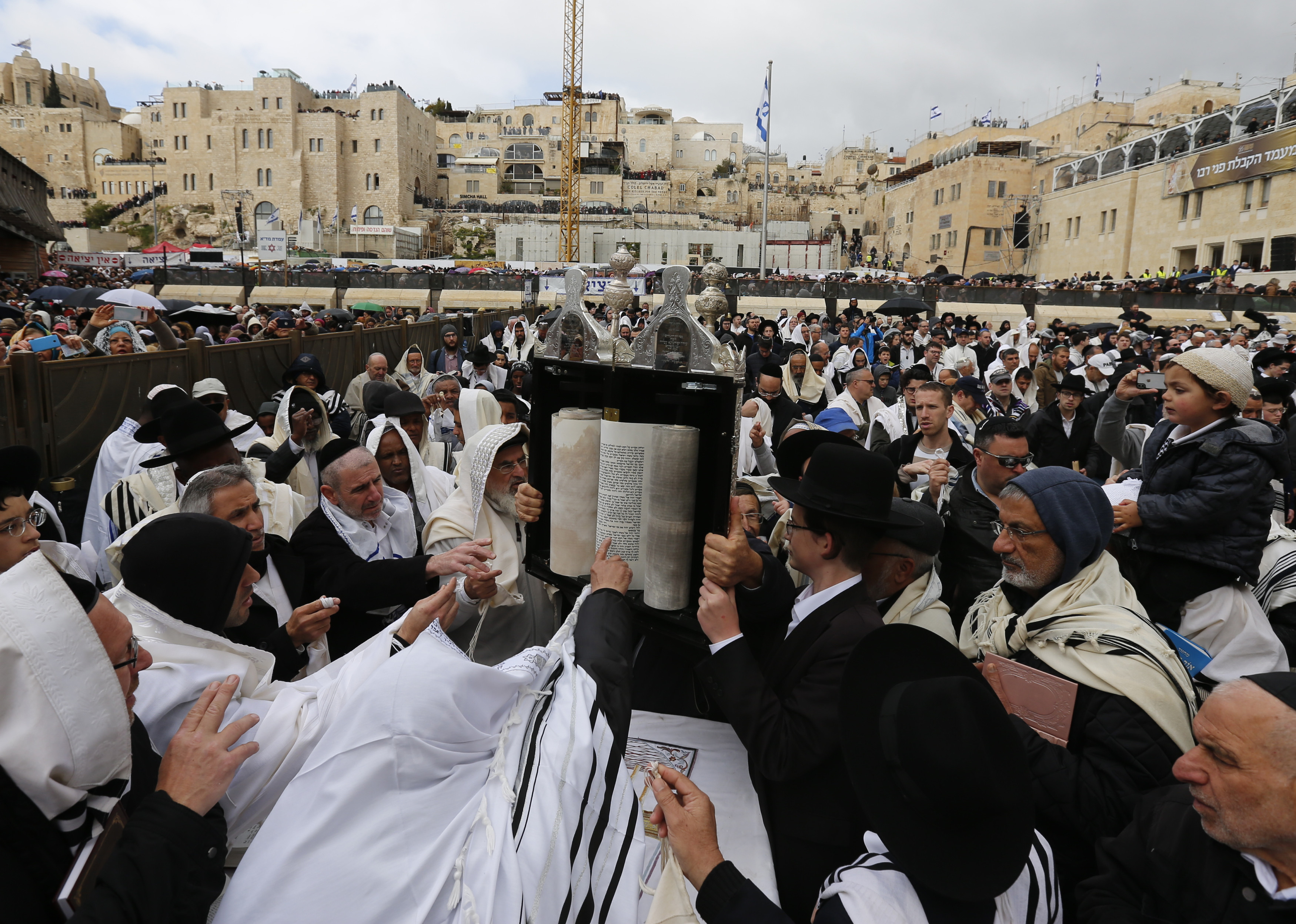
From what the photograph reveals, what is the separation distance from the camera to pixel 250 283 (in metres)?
30.4

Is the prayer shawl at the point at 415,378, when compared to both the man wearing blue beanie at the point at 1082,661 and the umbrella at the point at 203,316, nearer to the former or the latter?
the umbrella at the point at 203,316

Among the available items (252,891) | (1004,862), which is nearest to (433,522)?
(252,891)

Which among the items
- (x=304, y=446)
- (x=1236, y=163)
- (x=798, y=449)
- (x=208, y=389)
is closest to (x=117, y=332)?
(x=208, y=389)

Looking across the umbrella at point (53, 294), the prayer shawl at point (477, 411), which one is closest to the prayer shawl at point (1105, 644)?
the prayer shawl at point (477, 411)

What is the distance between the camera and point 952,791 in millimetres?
1377

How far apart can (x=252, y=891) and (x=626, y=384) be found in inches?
54.6

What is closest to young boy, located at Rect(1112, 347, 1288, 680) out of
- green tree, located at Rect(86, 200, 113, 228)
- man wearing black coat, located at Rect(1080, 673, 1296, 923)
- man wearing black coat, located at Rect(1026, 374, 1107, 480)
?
man wearing black coat, located at Rect(1080, 673, 1296, 923)

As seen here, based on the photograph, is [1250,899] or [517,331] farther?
[517,331]

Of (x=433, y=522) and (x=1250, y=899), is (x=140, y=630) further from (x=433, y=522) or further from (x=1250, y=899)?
(x=1250, y=899)

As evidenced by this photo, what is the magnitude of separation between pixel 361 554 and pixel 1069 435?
6548 mm

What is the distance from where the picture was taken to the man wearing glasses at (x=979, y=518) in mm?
3482

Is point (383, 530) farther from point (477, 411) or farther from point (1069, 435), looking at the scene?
point (1069, 435)

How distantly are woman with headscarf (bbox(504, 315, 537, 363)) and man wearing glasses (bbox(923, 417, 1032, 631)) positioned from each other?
34.6ft

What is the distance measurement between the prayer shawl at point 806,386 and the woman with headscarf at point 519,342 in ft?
17.6
